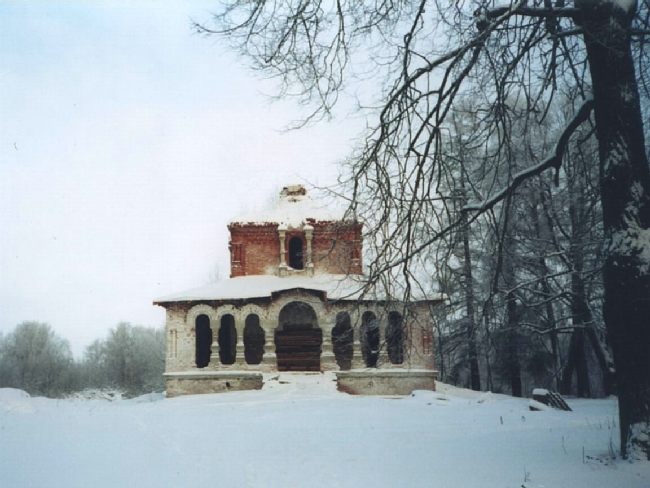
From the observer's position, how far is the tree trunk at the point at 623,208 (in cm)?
640

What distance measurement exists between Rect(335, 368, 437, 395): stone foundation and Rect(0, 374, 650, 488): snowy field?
10.2 m

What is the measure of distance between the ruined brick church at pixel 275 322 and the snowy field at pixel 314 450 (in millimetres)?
10345

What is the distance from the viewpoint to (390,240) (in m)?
7.68

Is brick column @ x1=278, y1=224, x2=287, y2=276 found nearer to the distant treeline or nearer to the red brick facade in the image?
the red brick facade

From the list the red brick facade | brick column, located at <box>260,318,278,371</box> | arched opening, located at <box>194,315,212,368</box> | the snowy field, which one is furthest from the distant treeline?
the snowy field

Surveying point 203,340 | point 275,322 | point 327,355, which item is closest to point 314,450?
point 327,355

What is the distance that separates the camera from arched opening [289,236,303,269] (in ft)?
94.1

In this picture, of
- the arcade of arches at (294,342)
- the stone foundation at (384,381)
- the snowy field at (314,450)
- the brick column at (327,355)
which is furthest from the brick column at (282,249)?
the snowy field at (314,450)

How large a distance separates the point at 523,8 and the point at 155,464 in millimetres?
6745

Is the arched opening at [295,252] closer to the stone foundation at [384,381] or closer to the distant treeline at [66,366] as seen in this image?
the stone foundation at [384,381]

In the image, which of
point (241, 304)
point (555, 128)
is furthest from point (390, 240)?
point (241, 304)

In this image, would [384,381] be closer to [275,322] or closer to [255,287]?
[275,322]

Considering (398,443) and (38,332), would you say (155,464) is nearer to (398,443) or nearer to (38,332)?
(398,443)

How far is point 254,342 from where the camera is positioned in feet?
89.1
